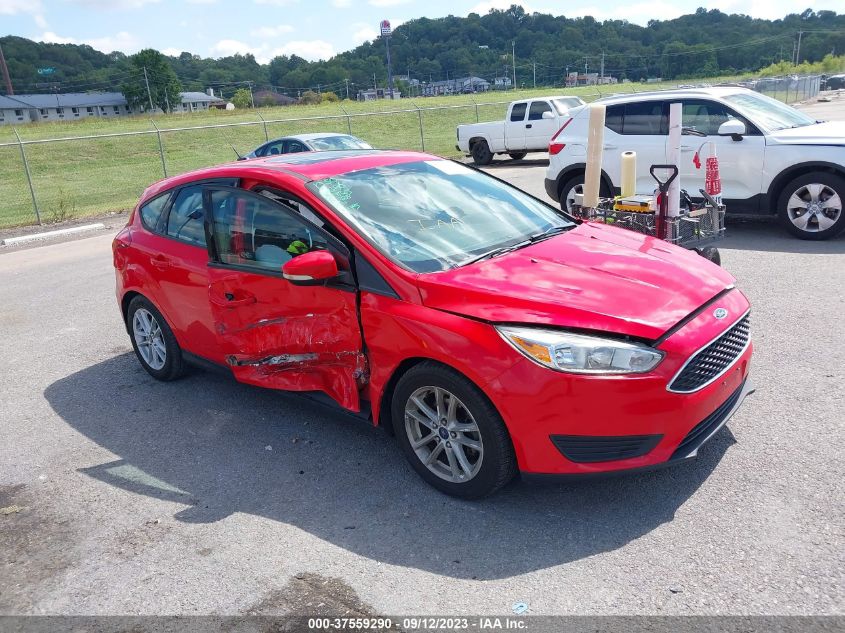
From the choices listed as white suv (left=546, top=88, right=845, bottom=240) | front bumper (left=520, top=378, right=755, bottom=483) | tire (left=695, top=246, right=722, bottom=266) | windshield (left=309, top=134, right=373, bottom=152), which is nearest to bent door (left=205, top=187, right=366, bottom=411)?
front bumper (left=520, top=378, right=755, bottom=483)

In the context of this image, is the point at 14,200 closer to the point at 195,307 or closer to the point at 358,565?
the point at 195,307

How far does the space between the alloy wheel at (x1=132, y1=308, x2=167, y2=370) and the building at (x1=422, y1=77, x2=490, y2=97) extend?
10661 cm

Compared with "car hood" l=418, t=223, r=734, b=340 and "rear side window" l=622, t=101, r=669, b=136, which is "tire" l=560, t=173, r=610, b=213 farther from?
"car hood" l=418, t=223, r=734, b=340

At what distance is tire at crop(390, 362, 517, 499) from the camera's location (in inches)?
134

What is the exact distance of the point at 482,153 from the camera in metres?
22.8

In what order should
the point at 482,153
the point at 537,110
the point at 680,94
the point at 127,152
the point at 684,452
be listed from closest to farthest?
the point at 684,452 < the point at 680,94 < the point at 537,110 < the point at 482,153 < the point at 127,152

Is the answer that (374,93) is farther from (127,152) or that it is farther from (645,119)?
(645,119)

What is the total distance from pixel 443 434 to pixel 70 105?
106441mm

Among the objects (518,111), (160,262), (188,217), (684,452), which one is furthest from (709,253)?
(518,111)

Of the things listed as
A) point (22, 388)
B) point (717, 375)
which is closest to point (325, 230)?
point (717, 375)

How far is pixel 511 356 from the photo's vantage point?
327 cm

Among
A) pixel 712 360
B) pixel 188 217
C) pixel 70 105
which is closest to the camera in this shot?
pixel 712 360

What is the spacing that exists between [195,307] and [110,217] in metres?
13.4

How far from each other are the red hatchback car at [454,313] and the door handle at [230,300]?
0.01 m
